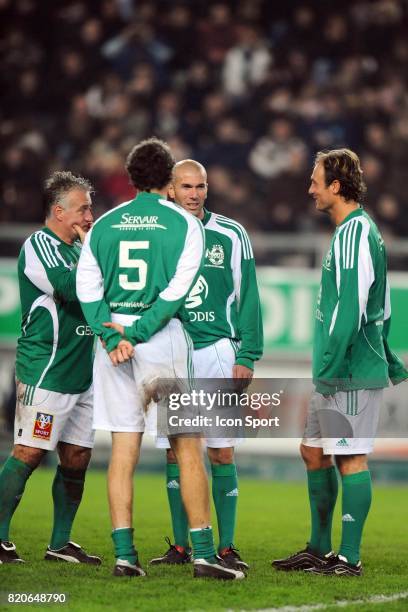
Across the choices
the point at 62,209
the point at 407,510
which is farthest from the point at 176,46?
the point at 62,209

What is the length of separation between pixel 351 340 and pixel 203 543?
1240 mm

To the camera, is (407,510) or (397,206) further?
(397,206)

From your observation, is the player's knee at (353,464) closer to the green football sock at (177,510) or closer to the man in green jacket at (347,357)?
the man in green jacket at (347,357)

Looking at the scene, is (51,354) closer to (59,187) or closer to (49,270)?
(49,270)

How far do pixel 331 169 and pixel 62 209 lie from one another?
1.49m

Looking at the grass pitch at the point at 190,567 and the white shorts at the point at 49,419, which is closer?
the grass pitch at the point at 190,567

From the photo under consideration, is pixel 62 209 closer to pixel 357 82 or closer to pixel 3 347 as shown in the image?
pixel 3 347

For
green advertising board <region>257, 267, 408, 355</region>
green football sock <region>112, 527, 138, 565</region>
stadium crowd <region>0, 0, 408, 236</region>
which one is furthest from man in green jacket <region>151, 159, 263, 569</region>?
stadium crowd <region>0, 0, 408, 236</region>

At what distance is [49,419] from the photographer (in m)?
6.46

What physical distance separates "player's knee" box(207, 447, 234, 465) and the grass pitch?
584mm

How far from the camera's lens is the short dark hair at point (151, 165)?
587 centimetres

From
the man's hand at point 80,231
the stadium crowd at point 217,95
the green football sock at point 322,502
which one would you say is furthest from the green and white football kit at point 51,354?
the stadium crowd at point 217,95

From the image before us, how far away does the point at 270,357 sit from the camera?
11.7 meters

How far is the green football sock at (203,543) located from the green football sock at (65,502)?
112cm
